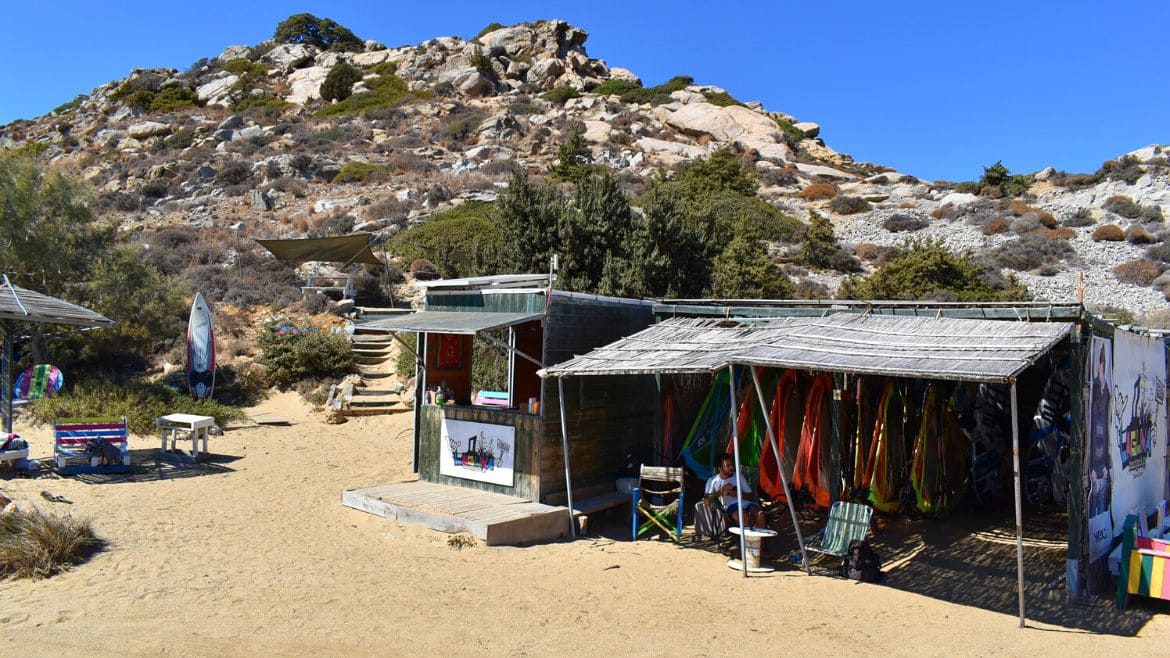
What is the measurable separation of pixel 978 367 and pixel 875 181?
37637 mm

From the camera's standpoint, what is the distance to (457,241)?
24406mm

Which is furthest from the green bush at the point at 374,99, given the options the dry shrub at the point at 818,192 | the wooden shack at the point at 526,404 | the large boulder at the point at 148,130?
the wooden shack at the point at 526,404

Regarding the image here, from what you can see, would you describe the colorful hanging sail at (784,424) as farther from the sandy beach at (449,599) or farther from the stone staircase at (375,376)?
the stone staircase at (375,376)

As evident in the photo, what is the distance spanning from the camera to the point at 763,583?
7109 mm

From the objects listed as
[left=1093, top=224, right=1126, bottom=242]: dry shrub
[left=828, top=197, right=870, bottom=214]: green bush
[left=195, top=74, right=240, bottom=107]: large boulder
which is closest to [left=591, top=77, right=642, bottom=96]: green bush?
[left=195, top=74, right=240, bottom=107]: large boulder

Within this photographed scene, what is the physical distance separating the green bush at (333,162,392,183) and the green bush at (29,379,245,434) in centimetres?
2280

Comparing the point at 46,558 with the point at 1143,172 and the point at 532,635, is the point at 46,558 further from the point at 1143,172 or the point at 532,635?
the point at 1143,172

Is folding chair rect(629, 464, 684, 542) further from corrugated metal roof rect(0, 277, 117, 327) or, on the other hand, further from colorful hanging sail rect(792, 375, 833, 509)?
corrugated metal roof rect(0, 277, 117, 327)

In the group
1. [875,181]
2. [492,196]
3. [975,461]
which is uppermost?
[875,181]

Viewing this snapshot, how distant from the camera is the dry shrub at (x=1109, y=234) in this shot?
88.9 feet

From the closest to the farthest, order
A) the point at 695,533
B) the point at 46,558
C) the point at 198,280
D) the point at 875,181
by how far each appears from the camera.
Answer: the point at 46,558
the point at 695,533
the point at 198,280
the point at 875,181

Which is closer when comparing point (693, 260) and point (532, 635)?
point (532, 635)

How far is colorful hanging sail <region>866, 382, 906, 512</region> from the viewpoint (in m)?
8.09

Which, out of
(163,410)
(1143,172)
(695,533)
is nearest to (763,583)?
(695,533)
